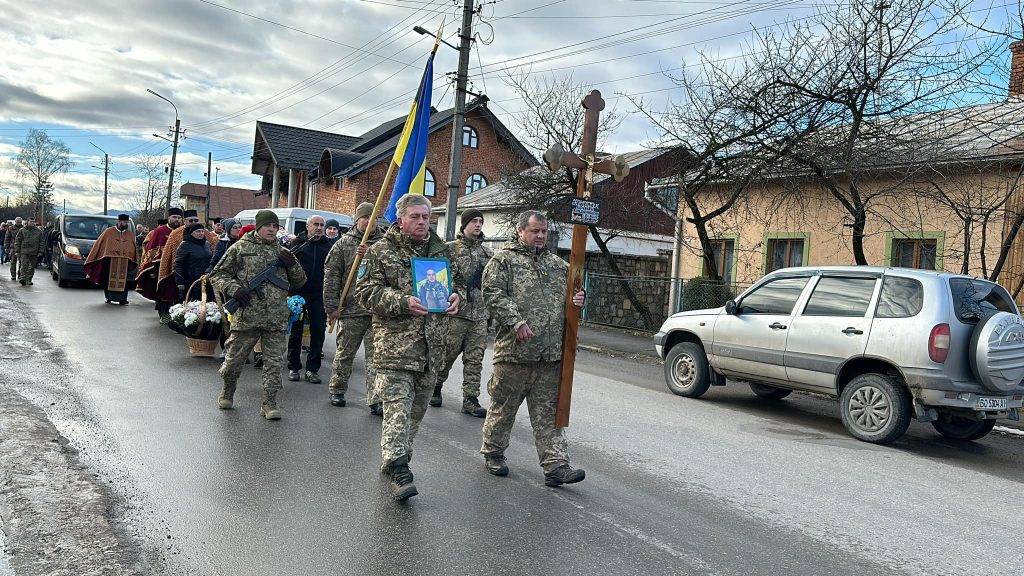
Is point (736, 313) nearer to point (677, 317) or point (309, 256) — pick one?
point (677, 317)

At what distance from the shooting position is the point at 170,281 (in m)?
13.0

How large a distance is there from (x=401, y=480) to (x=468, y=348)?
2.78m

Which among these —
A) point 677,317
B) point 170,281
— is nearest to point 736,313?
point 677,317

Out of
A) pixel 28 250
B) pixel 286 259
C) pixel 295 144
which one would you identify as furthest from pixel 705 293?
pixel 295 144

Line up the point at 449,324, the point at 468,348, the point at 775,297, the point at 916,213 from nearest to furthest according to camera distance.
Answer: the point at 449,324
the point at 468,348
the point at 775,297
the point at 916,213

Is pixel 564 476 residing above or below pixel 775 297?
below

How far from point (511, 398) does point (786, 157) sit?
390 inches

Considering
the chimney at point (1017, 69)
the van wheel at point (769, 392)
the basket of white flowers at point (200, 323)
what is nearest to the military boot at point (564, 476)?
the van wheel at point (769, 392)

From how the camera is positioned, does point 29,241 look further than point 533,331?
Yes

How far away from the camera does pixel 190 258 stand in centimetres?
1124

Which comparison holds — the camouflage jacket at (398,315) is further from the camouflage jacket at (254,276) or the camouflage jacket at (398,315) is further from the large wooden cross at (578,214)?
the camouflage jacket at (254,276)

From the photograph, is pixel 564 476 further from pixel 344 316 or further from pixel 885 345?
pixel 885 345

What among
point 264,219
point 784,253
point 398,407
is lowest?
point 398,407

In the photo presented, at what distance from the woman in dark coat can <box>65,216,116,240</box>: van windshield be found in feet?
36.2
